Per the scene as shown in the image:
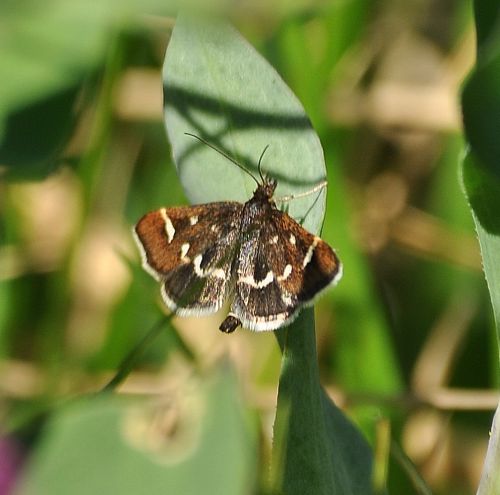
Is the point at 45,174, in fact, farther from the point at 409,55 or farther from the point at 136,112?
the point at 409,55

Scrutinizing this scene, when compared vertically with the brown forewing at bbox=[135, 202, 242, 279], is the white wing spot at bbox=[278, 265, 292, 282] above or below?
above

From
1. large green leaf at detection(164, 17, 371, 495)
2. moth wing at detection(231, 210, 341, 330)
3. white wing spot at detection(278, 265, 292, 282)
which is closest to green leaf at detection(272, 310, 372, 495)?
large green leaf at detection(164, 17, 371, 495)

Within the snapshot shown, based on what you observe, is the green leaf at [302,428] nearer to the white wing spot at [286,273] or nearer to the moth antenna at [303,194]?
the moth antenna at [303,194]

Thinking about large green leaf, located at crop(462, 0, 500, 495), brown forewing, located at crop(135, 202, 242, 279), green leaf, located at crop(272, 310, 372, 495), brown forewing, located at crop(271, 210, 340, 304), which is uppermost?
large green leaf, located at crop(462, 0, 500, 495)

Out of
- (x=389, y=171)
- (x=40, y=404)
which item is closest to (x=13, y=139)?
(x=40, y=404)

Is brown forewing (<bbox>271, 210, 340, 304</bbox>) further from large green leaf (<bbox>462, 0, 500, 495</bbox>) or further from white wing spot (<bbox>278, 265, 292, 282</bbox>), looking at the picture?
large green leaf (<bbox>462, 0, 500, 495</bbox>)

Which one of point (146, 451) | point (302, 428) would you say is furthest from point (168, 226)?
point (146, 451)

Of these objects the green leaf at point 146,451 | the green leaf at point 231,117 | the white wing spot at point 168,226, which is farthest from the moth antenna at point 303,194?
the green leaf at point 146,451
